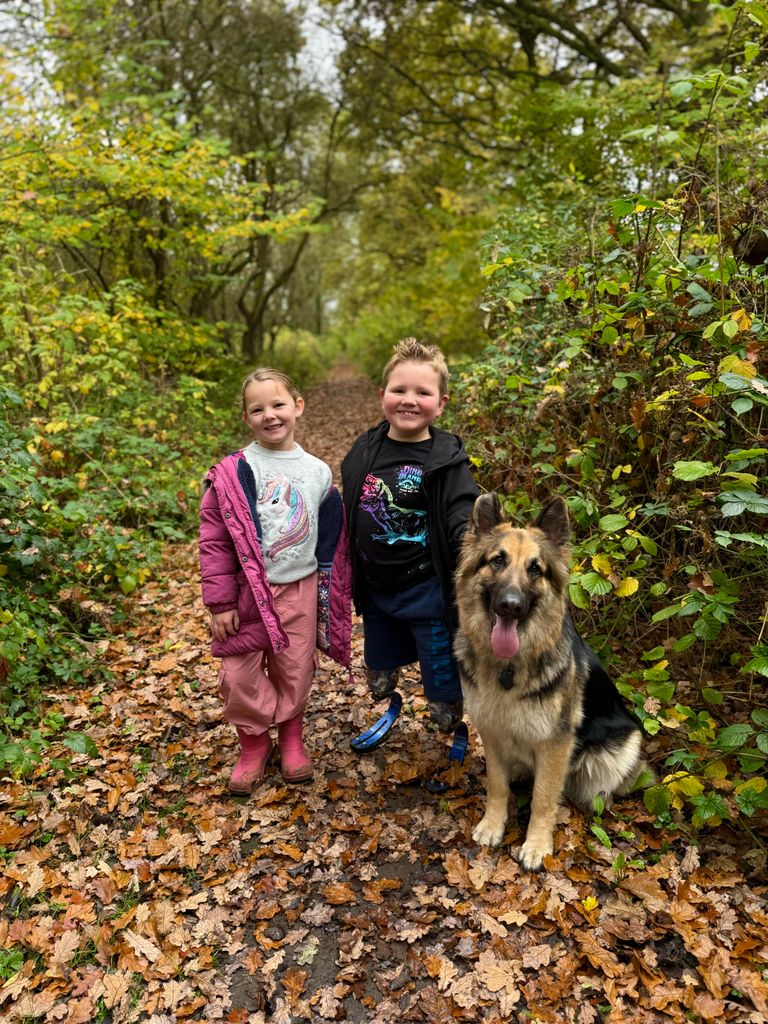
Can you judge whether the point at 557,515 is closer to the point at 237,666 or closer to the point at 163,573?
the point at 237,666

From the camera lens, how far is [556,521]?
283cm

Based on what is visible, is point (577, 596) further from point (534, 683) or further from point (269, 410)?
point (269, 410)

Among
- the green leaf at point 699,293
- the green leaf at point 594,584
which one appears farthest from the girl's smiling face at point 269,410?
the green leaf at point 699,293

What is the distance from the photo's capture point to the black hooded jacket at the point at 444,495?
321cm

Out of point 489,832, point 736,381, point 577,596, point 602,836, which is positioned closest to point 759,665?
point 577,596

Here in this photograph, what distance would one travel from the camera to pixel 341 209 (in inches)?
797

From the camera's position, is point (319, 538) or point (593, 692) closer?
point (593, 692)

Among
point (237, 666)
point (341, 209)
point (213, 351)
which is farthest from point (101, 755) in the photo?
point (341, 209)

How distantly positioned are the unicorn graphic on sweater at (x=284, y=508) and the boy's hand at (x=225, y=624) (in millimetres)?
383

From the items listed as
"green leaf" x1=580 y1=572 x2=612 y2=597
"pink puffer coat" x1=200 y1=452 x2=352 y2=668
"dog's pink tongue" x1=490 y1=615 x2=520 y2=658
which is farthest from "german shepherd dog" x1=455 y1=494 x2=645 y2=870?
"pink puffer coat" x1=200 y1=452 x2=352 y2=668

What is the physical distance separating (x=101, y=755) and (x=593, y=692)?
3.21m

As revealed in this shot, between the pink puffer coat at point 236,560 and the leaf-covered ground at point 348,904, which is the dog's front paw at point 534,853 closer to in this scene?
the leaf-covered ground at point 348,904

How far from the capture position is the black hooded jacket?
3.21 m

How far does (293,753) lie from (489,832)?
1.29 meters
